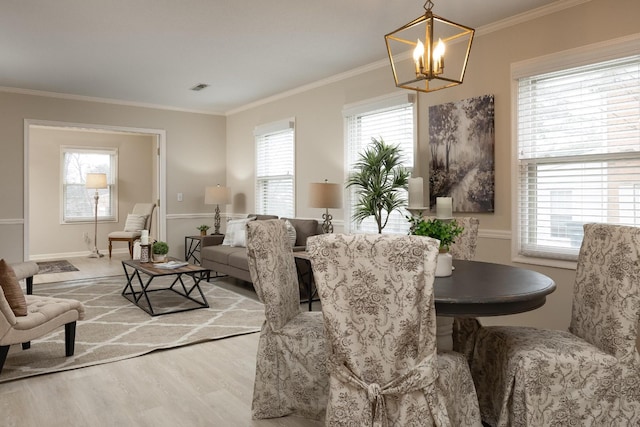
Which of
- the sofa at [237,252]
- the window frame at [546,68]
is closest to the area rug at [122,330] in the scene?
the sofa at [237,252]

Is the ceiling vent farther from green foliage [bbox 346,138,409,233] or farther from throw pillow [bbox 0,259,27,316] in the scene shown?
throw pillow [bbox 0,259,27,316]

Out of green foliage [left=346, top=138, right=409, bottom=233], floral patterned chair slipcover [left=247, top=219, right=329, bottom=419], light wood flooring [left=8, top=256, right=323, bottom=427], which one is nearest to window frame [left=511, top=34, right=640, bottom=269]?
green foliage [left=346, top=138, right=409, bottom=233]

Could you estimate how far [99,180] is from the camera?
8.85 meters

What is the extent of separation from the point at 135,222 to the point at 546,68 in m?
7.50

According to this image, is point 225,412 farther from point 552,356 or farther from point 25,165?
point 25,165

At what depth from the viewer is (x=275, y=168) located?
6773 millimetres

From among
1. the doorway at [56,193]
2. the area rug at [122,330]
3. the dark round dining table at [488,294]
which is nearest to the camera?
the dark round dining table at [488,294]

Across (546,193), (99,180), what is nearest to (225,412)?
(546,193)

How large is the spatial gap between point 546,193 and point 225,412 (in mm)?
2809

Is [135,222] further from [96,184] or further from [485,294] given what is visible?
[485,294]

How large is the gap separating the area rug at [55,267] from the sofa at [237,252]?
8.22 ft

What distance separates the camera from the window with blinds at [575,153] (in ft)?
10.5

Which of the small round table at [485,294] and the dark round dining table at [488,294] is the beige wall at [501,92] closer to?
the small round table at [485,294]

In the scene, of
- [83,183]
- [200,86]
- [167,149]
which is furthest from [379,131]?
[83,183]
